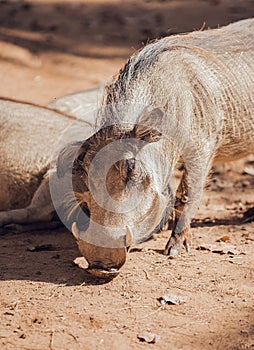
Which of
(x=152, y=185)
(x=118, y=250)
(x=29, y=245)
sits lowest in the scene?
(x=29, y=245)

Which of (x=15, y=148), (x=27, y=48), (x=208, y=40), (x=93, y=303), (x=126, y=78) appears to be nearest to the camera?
(x=93, y=303)

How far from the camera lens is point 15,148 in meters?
5.20

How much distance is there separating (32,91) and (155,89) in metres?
4.03

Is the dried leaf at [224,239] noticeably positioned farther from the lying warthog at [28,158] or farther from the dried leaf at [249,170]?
the dried leaf at [249,170]

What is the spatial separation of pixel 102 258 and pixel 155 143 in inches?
27.3

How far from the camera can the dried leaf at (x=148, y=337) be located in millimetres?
3025

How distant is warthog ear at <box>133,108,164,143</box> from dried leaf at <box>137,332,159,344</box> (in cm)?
103

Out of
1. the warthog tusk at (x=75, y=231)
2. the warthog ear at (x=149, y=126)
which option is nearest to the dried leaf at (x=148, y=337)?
the warthog tusk at (x=75, y=231)

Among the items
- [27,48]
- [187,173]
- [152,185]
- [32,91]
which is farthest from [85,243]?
[27,48]

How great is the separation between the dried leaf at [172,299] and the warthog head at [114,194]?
0.28 metres

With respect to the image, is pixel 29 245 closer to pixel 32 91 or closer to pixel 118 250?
pixel 118 250

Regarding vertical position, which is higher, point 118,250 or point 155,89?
point 155,89

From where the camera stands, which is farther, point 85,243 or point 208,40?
point 208,40

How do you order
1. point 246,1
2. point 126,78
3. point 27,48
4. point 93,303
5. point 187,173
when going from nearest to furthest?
point 93,303 < point 126,78 < point 187,173 < point 27,48 < point 246,1
